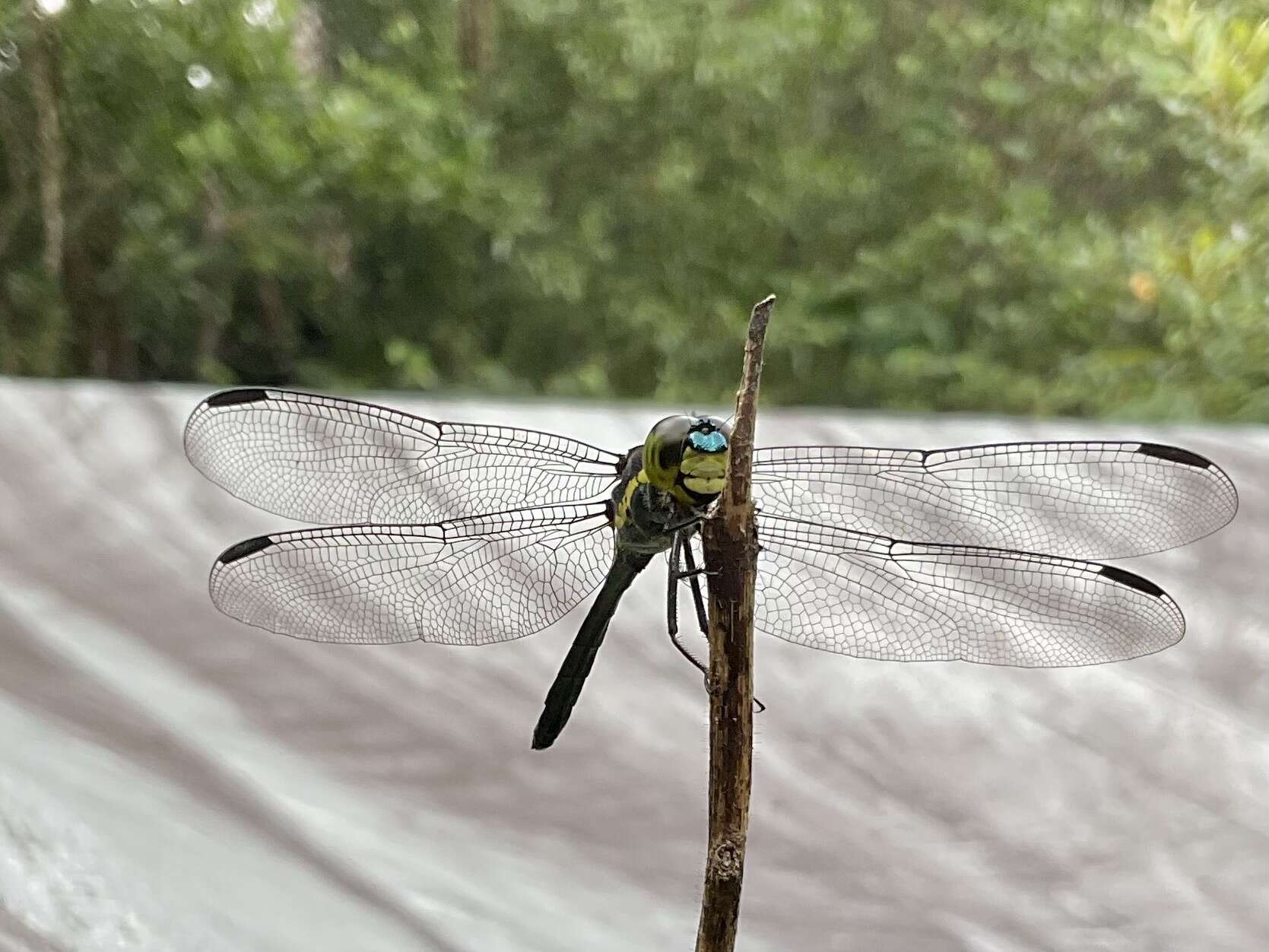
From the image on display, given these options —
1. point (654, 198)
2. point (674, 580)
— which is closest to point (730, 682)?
point (674, 580)

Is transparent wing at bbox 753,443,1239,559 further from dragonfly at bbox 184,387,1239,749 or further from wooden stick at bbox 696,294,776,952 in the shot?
wooden stick at bbox 696,294,776,952

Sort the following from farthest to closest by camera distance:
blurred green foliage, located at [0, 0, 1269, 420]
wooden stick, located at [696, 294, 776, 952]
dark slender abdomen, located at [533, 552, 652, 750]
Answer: blurred green foliage, located at [0, 0, 1269, 420]
dark slender abdomen, located at [533, 552, 652, 750]
wooden stick, located at [696, 294, 776, 952]

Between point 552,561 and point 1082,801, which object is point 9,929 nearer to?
point 552,561

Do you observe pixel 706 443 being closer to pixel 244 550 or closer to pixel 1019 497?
pixel 244 550

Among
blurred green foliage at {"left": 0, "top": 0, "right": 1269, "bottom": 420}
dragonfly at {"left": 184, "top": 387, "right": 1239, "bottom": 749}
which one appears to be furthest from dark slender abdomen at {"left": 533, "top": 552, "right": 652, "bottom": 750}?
blurred green foliage at {"left": 0, "top": 0, "right": 1269, "bottom": 420}

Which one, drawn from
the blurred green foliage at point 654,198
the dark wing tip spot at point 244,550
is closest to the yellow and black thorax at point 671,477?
the dark wing tip spot at point 244,550

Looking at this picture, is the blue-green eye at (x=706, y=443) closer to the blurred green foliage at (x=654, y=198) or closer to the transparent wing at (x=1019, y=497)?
the transparent wing at (x=1019, y=497)
